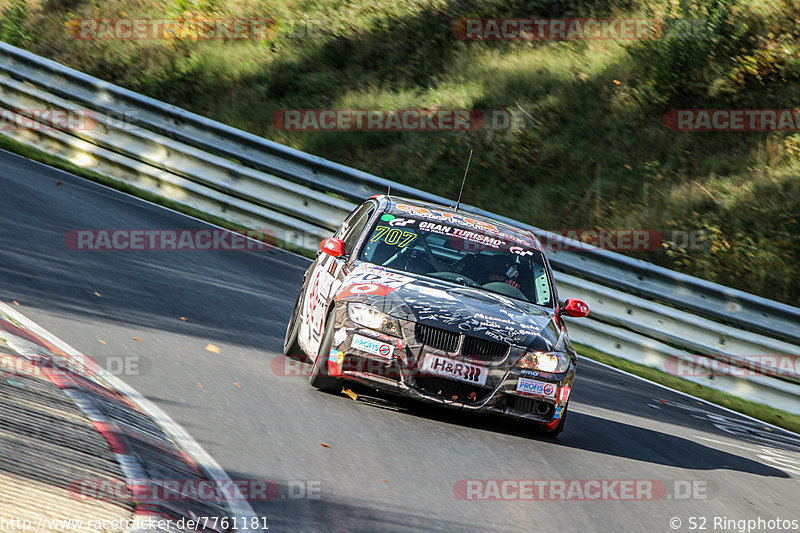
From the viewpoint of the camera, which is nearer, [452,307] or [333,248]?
[452,307]

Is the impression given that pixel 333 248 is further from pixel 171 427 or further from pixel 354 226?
pixel 171 427

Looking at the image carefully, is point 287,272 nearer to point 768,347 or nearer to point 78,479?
point 768,347

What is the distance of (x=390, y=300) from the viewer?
755cm

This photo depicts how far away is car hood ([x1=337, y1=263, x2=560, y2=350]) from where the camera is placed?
7418 millimetres

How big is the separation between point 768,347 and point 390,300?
6704 millimetres
